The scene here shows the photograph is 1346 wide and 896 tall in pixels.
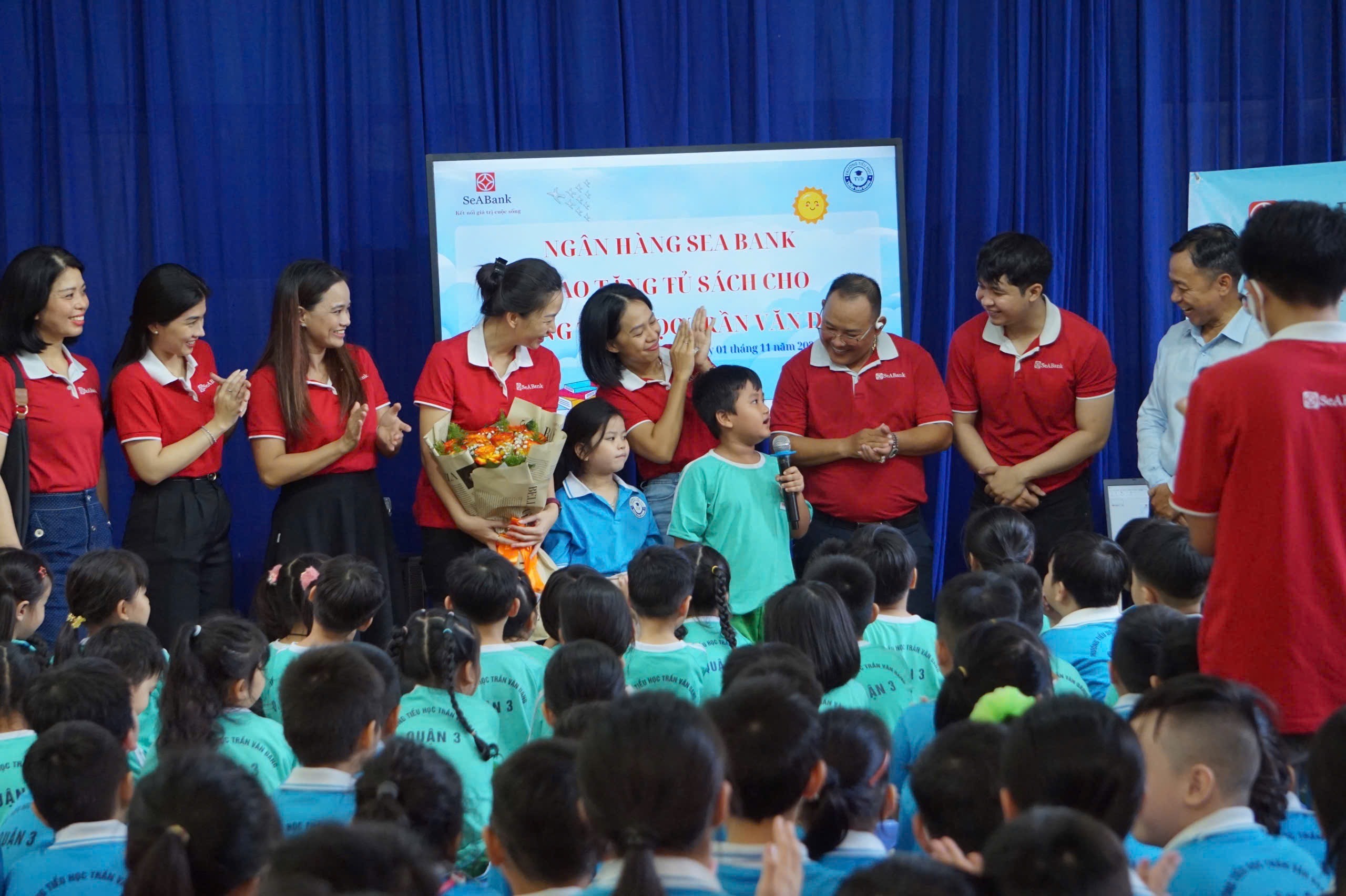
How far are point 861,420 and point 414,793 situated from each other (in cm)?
294

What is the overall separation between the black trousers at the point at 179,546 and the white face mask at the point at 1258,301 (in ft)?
9.85

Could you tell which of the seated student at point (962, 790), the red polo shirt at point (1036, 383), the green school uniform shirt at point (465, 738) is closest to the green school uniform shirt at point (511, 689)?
the green school uniform shirt at point (465, 738)

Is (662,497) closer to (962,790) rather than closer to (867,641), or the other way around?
(867,641)

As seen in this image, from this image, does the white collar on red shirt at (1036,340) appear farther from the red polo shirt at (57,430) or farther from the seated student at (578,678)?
the red polo shirt at (57,430)

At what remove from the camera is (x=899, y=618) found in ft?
10.8

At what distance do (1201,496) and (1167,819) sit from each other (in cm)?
58

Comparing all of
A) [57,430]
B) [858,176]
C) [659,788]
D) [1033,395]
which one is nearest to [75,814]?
[659,788]

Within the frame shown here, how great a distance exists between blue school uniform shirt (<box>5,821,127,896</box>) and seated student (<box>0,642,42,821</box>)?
1.16ft

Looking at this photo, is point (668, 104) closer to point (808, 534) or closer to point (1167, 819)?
point (808, 534)

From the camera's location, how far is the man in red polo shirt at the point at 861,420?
4.50 m

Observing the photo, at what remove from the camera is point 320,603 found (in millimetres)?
3088

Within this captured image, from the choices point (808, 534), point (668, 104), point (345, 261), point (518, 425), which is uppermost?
point (668, 104)

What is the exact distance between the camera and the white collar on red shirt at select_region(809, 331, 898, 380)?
4617 millimetres

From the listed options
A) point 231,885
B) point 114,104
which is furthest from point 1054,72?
point 231,885
